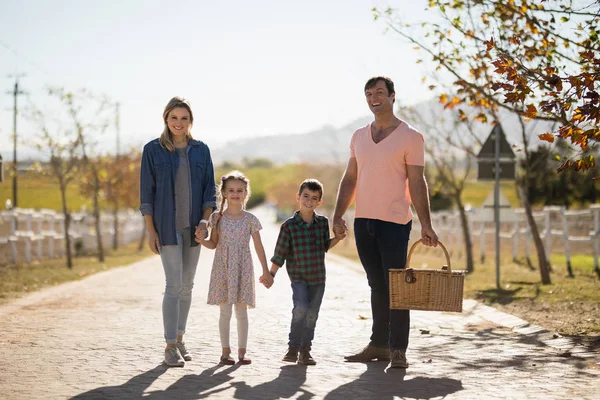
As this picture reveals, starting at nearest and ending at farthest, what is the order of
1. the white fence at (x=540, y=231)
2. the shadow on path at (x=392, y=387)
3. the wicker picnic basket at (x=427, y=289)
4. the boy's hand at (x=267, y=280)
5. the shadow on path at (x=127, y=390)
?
the shadow on path at (x=127, y=390)
the shadow on path at (x=392, y=387)
the wicker picnic basket at (x=427, y=289)
the boy's hand at (x=267, y=280)
the white fence at (x=540, y=231)

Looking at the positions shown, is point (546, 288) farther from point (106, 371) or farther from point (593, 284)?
point (106, 371)

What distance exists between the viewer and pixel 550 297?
13.8 metres

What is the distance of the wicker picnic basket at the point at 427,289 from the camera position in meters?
7.35

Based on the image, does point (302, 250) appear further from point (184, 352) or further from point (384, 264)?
point (184, 352)

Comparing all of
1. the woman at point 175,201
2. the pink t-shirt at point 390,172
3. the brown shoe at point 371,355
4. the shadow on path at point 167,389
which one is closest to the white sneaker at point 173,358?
the woman at point 175,201

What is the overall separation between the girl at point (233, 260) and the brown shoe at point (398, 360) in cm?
116

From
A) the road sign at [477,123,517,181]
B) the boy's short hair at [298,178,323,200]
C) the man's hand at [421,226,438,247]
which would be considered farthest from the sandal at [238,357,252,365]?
the road sign at [477,123,517,181]

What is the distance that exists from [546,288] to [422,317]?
4.52 m

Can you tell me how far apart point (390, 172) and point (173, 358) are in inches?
90.0

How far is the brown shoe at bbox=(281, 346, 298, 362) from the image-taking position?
782 cm

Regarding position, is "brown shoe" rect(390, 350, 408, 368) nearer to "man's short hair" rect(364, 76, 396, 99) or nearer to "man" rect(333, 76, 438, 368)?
"man" rect(333, 76, 438, 368)

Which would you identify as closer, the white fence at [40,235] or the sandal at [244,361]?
the sandal at [244,361]

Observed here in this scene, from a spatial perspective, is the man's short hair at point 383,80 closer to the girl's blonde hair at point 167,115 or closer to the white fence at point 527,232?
the girl's blonde hair at point 167,115

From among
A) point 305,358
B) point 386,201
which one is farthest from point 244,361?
point 386,201
